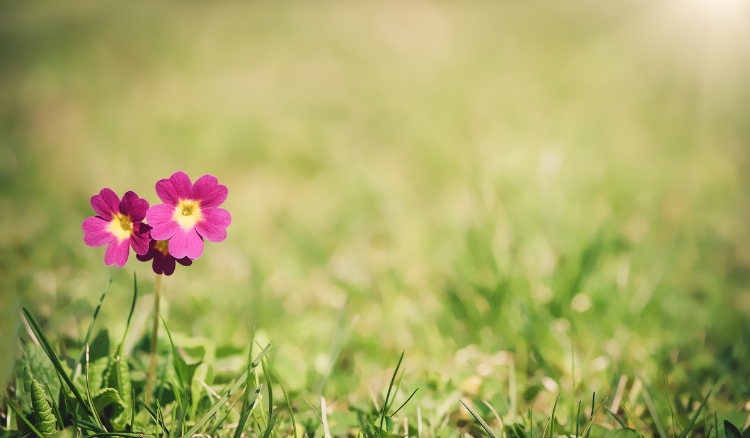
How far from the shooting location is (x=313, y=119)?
160 inches

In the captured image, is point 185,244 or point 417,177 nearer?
point 185,244

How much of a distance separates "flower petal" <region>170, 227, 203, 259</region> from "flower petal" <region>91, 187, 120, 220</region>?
185mm

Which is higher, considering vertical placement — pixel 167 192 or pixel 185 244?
pixel 167 192

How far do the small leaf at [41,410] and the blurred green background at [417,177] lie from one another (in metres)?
0.47

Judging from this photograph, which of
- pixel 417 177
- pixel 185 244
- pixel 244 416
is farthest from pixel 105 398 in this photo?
pixel 417 177

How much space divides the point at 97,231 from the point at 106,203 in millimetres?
74

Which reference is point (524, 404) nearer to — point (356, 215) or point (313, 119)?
point (356, 215)

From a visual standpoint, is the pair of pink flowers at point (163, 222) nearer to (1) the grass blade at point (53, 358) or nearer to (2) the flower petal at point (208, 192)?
(2) the flower petal at point (208, 192)

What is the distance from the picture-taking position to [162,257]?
1.15m

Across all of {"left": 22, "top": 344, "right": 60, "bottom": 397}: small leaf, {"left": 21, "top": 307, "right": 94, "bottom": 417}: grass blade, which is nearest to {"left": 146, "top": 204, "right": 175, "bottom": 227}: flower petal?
{"left": 21, "top": 307, "right": 94, "bottom": 417}: grass blade

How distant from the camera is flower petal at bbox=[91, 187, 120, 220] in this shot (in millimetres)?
1142

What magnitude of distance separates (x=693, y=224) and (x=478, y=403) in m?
1.93

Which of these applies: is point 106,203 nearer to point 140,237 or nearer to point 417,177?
point 140,237

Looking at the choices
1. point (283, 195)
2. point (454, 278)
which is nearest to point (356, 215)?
point (283, 195)
